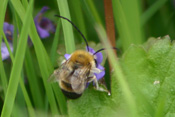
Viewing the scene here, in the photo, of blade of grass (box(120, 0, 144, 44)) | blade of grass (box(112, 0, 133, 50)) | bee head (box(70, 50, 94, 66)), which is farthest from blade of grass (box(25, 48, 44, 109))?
blade of grass (box(120, 0, 144, 44))

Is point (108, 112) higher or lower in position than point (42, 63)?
lower

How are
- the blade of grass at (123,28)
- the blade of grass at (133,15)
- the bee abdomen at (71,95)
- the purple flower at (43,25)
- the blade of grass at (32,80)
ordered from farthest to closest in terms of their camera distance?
1. the purple flower at (43,25)
2. the blade of grass at (32,80)
3. the bee abdomen at (71,95)
4. the blade of grass at (123,28)
5. the blade of grass at (133,15)

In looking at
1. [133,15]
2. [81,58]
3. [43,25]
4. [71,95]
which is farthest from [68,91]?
[43,25]

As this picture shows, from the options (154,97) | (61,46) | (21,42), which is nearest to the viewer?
(21,42)

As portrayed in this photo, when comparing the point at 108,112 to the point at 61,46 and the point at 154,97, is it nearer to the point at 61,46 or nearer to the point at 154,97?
the point at 154,97

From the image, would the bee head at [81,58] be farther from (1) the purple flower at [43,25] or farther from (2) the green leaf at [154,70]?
(1) the purple flower at [43,25]

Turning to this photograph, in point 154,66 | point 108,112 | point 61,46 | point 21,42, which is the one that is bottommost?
point 108,112

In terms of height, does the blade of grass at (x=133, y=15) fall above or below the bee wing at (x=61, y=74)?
above

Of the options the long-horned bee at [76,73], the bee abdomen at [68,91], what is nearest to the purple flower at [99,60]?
the long-horned bee at [76,73]

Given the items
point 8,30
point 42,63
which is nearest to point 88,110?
point 42,63
